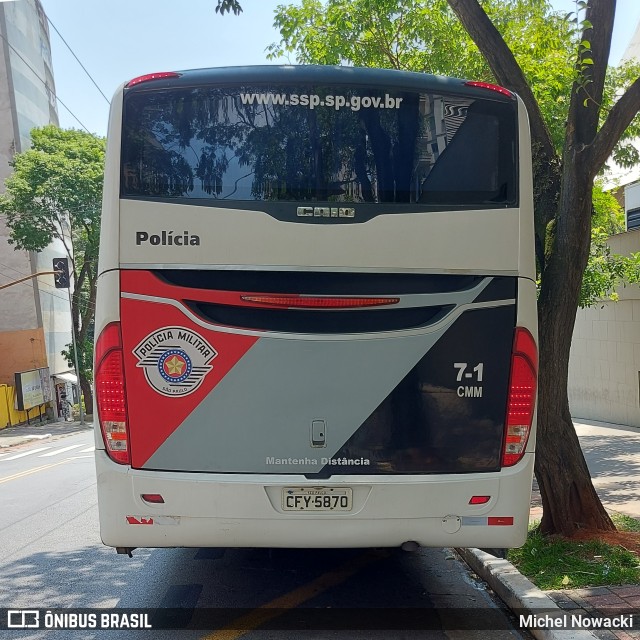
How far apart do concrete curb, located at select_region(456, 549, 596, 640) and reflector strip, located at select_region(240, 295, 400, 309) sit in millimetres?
2093

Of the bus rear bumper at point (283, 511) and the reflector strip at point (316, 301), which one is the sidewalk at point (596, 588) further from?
the reflector strip at point (316, 301)

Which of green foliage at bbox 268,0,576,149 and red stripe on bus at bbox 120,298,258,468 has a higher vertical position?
green foliage at bbox 268,0,576,149

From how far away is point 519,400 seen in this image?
14.9 feet

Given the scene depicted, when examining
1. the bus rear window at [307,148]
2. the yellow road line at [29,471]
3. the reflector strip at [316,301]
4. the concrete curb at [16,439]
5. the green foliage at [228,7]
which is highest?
the green foliage at [228,7]

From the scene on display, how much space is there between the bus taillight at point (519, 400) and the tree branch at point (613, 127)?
93.5 inches

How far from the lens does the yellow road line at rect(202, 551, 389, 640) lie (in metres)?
4.80

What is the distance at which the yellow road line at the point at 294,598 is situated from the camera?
4805mm

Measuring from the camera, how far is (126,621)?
196 inches

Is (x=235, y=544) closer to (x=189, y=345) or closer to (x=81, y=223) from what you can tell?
(x=189, y=345)

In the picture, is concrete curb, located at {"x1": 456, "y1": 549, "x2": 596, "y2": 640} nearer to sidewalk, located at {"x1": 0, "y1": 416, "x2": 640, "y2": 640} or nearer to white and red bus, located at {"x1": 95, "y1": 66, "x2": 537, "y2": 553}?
sidewalk, located at {"x1": 0, "y1": 416, "x2": 640, "y2": 640}

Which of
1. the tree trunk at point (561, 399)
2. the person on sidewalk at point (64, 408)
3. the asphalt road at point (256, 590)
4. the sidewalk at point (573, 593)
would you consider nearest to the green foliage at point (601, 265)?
the sidewalk at point (573, 593)

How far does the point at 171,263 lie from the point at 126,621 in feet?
7.84

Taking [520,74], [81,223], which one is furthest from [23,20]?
[520,74]

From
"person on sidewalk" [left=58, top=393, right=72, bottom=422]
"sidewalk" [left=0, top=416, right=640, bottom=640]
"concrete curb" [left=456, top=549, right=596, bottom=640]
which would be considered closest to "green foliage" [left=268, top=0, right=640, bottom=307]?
"sidewalk" [left=0, top=416, right=640, bottom=640]
